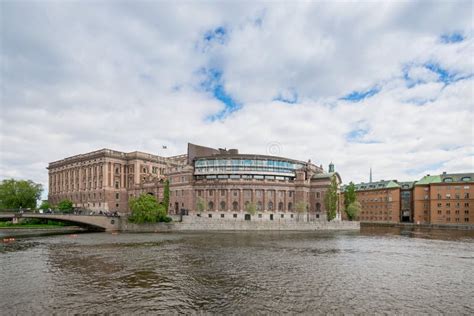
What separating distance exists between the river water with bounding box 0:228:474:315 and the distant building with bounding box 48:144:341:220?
214ft

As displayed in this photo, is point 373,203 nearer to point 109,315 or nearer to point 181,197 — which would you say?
point 181,197

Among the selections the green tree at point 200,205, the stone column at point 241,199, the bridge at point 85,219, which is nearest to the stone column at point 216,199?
the green tree at point 200,205

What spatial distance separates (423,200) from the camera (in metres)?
141

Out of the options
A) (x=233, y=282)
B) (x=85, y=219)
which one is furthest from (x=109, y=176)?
(x=233, y=282)

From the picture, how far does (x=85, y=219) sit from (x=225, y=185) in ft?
152

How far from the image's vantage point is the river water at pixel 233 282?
885 inches

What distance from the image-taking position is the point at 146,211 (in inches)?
3406

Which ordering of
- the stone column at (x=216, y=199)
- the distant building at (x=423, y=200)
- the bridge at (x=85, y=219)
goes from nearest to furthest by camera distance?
the bridge at (x=85, y=219) < the stone column at (x=216, y=199) < the distant building at (x=423, y=200)

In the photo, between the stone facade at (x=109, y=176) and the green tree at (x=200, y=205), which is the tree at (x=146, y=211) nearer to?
the green tree at (x=200, y=205)

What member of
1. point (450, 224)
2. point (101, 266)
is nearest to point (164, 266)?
point (101, 266)

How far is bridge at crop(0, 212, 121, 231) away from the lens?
81.4 metres

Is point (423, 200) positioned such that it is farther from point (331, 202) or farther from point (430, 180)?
point (331, 202)

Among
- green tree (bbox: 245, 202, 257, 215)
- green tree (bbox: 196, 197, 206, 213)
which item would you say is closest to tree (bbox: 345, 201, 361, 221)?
green tree (bbox: 245, 202, 257, 215)

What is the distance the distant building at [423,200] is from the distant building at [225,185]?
136 feet
